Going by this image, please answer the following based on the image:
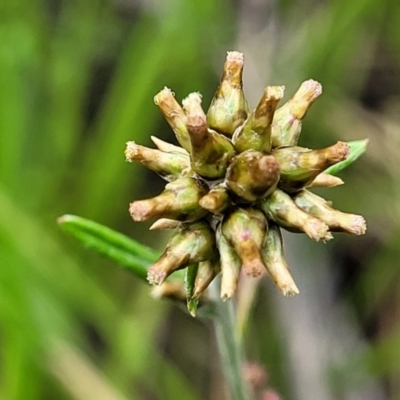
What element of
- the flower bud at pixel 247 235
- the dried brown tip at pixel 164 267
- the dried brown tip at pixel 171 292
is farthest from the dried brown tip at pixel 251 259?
the dried brown tip at pixel 171 292

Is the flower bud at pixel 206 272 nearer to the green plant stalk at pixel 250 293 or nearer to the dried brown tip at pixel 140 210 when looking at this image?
the dried brown tip at pixel 140 210

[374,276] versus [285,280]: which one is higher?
[285,280]

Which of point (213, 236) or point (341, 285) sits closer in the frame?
point (213, 236)

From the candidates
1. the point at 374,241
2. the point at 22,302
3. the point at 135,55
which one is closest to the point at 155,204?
the point at 22,302

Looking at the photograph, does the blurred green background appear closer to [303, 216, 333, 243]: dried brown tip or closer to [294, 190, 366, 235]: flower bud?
[294, 190, 366, 235]: flower bud

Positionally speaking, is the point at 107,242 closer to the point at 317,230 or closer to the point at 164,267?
the point at 164,267

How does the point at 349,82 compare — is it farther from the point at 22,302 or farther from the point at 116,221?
the point at 22,302

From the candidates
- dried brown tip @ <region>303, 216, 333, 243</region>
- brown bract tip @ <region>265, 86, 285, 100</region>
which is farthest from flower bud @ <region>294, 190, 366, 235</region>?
brown bract tip @ <region>265, 86, 285, 100</region>

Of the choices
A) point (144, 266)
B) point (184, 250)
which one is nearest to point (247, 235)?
point (184, 250)

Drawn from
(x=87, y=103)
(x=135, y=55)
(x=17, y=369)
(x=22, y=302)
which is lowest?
(x=17, y=369)

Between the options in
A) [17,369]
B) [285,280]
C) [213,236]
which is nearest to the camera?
[285,280]
